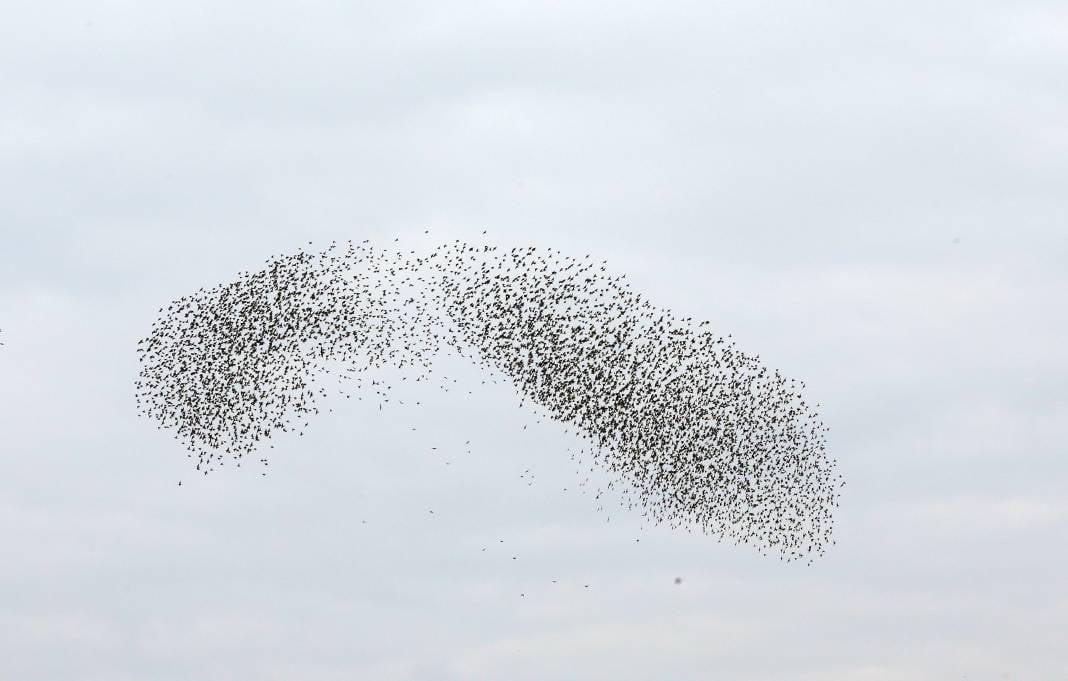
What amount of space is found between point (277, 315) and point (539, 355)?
1242 centimetres

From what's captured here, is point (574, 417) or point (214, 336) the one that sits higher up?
point (214, 336)

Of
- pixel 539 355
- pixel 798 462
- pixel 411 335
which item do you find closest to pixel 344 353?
pixel 411 335

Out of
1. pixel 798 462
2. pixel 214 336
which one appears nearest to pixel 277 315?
pixel 214 336

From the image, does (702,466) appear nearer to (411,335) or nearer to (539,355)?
(539,355)

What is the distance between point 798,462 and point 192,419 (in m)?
27.7

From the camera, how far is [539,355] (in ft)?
242

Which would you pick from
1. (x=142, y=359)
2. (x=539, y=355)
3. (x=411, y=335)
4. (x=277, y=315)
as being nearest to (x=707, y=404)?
(x=539, y=355)

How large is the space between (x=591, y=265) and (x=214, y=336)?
1798cm

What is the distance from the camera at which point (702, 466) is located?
240 feet

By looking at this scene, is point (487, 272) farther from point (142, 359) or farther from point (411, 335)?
point (142, 359)

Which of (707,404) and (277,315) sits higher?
(277,315)

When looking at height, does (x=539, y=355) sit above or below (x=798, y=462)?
above

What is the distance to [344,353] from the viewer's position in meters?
72.4

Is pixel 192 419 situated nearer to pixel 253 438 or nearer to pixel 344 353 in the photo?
pixel 253 438
